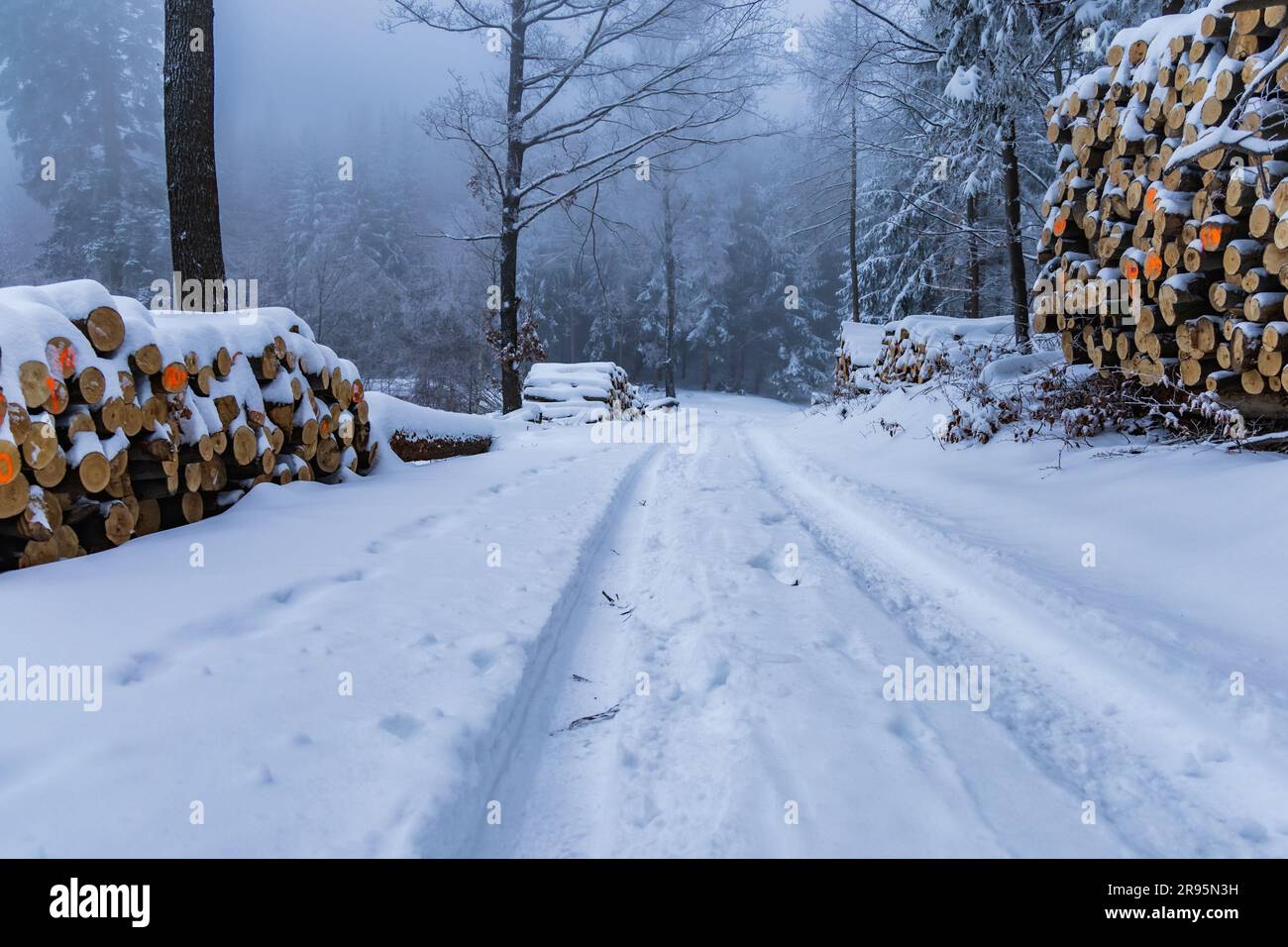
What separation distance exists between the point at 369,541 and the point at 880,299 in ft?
74.2

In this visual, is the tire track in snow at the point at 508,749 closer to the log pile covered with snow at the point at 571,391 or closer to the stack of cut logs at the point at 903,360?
the stack of cut logs at the point at 903,360

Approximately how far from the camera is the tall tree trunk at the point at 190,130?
203 inches

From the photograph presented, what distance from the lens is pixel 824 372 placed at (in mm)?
32438

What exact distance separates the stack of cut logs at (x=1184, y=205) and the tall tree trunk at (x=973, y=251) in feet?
18.7

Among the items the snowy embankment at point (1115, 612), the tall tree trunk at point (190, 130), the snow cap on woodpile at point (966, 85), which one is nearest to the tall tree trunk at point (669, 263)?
the snow cap on woodpile at point (966, 85)

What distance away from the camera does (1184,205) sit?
13.6 ft

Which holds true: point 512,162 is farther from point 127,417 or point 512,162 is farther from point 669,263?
point 669,263

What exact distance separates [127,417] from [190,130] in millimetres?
3361

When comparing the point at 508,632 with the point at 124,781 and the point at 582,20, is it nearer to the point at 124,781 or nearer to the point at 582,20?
the point at 124,781

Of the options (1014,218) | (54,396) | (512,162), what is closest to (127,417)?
(54,396)

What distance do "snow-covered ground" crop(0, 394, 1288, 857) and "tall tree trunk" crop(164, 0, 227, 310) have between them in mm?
2745

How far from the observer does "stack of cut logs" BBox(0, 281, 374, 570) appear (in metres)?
2.88
